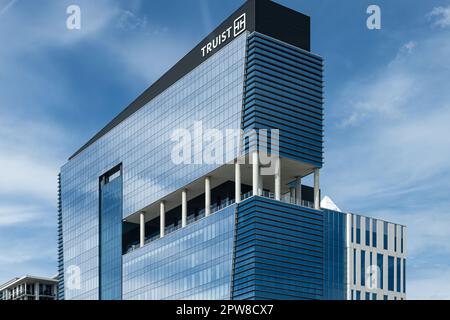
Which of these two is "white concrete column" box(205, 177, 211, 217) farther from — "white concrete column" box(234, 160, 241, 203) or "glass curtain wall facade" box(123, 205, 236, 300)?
"white concrete column" box(234, 160, 241, 203)

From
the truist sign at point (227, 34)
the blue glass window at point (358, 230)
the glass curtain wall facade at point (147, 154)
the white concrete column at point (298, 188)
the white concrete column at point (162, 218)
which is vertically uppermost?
the truist sign at point (227, 34)

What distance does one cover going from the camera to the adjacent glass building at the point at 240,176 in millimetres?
112750

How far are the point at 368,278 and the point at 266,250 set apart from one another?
2404 cm

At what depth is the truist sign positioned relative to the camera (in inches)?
4675

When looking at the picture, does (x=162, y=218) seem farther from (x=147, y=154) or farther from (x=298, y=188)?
(x=298, y=188)

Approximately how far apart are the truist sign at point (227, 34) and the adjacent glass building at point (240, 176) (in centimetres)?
21

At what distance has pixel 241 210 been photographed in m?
114

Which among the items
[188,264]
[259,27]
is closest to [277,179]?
[259,27]

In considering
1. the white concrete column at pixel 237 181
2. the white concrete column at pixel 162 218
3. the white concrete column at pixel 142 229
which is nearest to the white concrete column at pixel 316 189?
the white concrete column at pixel 237 181

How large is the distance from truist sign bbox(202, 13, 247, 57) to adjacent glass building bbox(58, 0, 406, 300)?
214 mm

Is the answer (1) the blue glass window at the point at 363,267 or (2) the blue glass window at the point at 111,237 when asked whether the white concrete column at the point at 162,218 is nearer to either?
(2) the blue glass window at the point at 111,237
